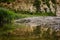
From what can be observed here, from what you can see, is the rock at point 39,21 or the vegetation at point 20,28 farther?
the rock at point 39,21

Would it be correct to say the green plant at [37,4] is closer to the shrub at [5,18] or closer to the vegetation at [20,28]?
the vegetation at [20,28]

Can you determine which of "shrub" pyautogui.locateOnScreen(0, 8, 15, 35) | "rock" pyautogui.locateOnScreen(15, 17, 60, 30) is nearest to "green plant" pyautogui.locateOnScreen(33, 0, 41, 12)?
"rock" pyautogui.locateOnScreen(15, 17, 60, 30)

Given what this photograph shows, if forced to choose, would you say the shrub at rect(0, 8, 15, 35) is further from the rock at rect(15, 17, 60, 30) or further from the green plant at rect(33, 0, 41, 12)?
the green plant at rect(33, 0, 41, 12)

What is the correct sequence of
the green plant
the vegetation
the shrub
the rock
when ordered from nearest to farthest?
the vegetation
the shrub
the rock
the green plant

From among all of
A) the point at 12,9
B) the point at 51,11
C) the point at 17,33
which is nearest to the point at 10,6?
the point at 12,9

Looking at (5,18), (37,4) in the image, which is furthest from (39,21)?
(37,4)

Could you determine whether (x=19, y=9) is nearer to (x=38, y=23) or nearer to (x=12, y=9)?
(x=12, y=9)

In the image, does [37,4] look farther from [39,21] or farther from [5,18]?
[5,18]

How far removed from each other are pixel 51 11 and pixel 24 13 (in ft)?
11.7

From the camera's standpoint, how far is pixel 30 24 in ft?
60.1

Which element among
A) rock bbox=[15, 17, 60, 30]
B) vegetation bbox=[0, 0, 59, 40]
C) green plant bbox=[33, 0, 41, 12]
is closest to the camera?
vegetation bbox=[0, 0, 59, 40]

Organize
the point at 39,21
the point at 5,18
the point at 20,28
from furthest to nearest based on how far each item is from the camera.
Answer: the point at 39,21
the point at 5,18
the point at 20,28

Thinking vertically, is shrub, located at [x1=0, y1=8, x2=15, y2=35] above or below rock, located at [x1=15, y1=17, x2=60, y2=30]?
above

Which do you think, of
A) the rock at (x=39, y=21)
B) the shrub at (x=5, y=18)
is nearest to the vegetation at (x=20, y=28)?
the shrub at (x=5, y=18)
